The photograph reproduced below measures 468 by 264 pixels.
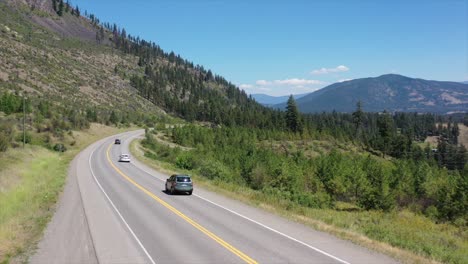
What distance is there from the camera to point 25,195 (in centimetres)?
3094

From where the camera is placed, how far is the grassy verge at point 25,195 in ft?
55.7

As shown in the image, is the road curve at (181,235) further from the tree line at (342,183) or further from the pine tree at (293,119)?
the pine tree at (293,119)

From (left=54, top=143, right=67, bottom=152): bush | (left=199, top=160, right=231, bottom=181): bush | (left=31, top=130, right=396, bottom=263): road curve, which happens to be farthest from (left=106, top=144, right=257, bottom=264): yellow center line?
(left=54, top=143, right=67, bottom=152): bush

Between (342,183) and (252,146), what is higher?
(252,146)

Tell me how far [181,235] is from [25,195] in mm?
18701

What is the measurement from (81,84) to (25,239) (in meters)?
143

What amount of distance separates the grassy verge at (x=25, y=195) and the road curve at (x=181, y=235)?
30.0 inches

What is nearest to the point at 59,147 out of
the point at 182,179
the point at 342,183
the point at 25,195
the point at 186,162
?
the point at 186,162

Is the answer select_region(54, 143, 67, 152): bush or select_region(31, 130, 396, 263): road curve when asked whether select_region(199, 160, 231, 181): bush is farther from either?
select_region(54, 143, 67, 152): bush

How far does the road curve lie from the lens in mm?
14391

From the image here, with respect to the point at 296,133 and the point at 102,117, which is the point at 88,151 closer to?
the point at 102,117

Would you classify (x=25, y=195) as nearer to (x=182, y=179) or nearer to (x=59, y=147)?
(x=182, y=179)

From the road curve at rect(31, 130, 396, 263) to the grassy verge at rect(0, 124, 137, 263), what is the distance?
76 cm

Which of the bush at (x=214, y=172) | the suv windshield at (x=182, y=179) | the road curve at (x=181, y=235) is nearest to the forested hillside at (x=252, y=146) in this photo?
the bush at (x=214, y=172)
